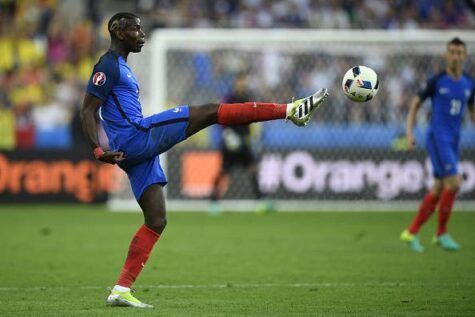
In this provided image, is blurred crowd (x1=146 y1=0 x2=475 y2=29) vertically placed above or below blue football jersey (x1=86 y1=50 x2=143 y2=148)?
above

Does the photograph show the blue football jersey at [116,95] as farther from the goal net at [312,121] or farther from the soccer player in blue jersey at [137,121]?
the goal net at [312,121]

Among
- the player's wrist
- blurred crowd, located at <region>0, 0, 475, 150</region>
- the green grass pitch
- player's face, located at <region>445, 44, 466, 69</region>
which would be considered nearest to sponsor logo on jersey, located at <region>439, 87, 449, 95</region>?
player's face, located at <region>445, 44, 466, 69</region>

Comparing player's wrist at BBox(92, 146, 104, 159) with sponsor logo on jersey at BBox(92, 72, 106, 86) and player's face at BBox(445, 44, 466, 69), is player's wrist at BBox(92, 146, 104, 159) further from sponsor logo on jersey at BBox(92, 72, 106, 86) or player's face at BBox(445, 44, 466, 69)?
player's face at BBox(445, 44, 466, 69)

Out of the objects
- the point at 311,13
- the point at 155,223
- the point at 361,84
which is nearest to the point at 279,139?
the point at 311,13

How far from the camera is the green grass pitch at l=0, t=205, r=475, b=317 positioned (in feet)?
26.1

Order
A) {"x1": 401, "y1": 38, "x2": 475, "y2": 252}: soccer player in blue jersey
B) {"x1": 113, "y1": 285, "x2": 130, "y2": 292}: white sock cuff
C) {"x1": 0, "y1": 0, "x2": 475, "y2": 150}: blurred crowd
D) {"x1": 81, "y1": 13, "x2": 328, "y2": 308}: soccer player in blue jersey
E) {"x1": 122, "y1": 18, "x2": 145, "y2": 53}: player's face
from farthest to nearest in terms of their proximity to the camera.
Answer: {"x1": 0, "y1": 0, "x2": 475, "y2": 150}: blurred crowd → {"x1": 401, "y1": 38, "x2": 475, "y2": 252}: soccer player in blue jersey → {"x1": 122, "y1": 18, "x2": 145, "y2": 53}: player's face → {"x1": 113, "y1": 285, "x2": 130, "y2": 292}: white sock cuff → {"x1": 81, "y1": 13, "x2": 328, "y2": 308}: soccer player in blue jersey

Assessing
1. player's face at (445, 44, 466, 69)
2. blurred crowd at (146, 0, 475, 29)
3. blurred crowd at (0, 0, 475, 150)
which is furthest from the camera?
blurred crowd at (146, 0, 475, 29)

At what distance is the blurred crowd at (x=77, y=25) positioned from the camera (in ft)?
71.9

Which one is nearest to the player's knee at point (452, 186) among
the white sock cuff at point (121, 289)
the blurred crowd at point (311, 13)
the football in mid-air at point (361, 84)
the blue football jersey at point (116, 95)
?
the football in mid-air at point (361, 84)

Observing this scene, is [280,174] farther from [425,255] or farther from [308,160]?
[425,255]

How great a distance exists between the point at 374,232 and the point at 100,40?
8933 millimetres

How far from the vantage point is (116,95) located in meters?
7.96

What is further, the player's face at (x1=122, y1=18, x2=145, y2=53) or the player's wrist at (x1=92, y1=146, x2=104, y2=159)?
the player's face at (x1=122, y1=18, x2=145, y2=53)

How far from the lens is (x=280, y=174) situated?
19.4 m
